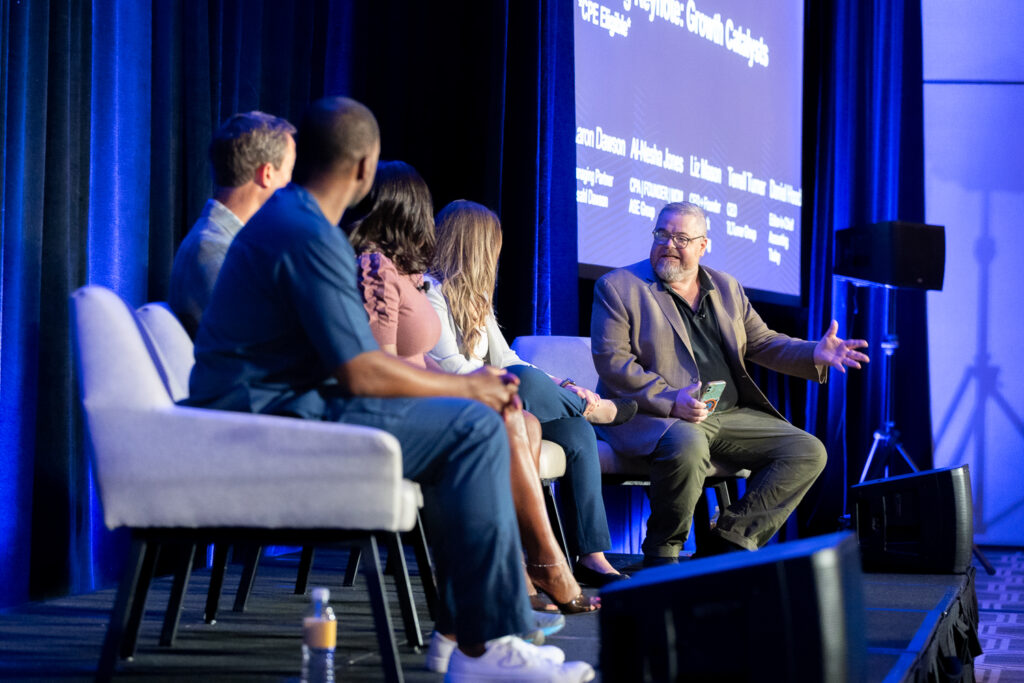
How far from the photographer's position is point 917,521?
381 cm

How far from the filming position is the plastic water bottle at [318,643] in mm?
1784

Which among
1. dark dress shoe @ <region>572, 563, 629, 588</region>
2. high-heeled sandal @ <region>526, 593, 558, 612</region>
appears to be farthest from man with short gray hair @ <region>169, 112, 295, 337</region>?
dark dress shoe @ <region>572, 563, 629, 588</region>

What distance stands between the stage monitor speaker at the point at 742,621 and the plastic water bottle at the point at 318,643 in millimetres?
570

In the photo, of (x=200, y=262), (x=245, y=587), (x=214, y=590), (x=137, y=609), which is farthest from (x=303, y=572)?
(x=200, y=262)

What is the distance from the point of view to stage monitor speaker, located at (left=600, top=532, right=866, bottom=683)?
128 cm

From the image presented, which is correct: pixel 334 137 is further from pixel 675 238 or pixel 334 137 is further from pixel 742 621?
pixel 675 238

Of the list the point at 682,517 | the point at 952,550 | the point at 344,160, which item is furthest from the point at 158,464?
the point at 952,550

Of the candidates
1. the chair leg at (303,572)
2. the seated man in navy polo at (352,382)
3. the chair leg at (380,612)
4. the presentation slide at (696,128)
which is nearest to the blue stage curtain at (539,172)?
the presentation slide at (696,128)

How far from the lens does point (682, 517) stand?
11.3 ft

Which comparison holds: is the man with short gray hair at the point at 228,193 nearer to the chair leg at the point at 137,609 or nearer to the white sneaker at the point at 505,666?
the chair leg at the point at 137,609

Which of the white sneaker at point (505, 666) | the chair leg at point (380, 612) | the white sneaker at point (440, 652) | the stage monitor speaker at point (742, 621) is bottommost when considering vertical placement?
the white sneaker at point (440, 652)

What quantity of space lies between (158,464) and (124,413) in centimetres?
10

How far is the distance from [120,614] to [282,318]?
560 mm

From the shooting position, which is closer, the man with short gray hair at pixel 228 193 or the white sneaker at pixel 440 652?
the white sneaker at pixel 440 652
